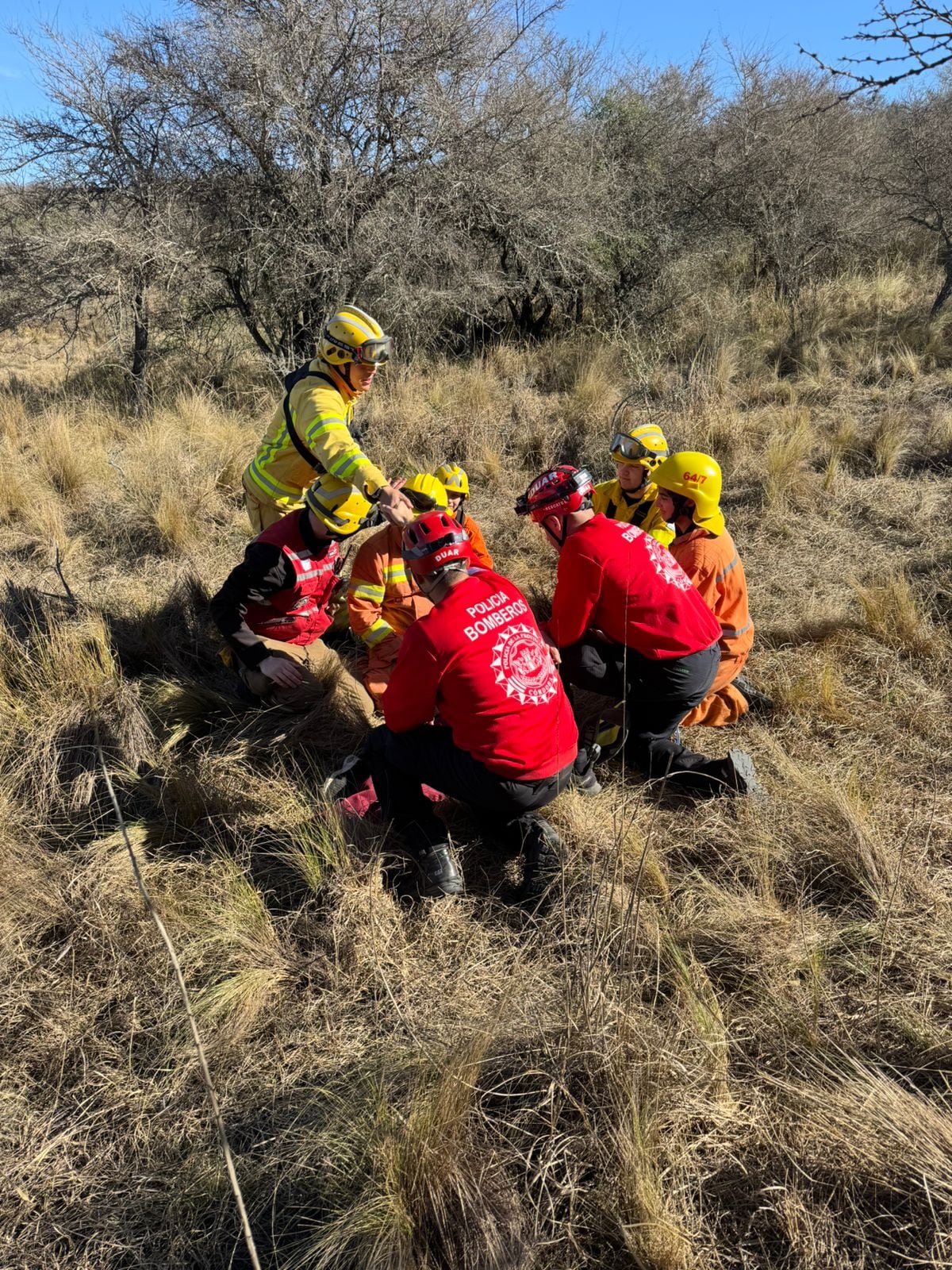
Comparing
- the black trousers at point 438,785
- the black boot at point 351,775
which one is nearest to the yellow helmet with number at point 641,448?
the black trousers at point 438,785

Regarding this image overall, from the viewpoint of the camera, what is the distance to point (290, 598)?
4.17 metres

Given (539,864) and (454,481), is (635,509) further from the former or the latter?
(539,864)

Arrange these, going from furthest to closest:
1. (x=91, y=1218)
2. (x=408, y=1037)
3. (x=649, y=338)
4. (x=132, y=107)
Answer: (x=649, y=338) < (x=132, y=107) < (x=408, y=1037) < (x=91, y=1218)

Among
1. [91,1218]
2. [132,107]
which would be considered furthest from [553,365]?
[91,1218]

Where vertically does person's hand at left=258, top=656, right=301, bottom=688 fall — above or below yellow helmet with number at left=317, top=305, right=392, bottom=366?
below

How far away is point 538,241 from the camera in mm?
9523

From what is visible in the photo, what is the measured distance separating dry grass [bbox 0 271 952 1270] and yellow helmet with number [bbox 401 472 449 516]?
1052mm

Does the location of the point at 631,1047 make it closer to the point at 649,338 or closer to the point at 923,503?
the point at 923,503

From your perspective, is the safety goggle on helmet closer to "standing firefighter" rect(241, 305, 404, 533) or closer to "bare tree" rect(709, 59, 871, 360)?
"standing firefighter" rect(241, 305, 404, 533)

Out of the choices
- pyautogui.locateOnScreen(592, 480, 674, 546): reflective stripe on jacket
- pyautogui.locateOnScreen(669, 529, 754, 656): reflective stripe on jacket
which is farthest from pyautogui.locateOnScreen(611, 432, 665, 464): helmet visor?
pyautogui.locateOnScreen(669, 529, 754, 656): reflective stripe on jacket

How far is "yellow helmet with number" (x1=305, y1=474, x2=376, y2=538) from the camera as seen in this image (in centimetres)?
380

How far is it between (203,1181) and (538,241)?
9862 mm

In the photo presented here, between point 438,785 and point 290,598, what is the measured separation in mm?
1616

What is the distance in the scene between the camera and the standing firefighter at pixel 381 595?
4.08 metres
